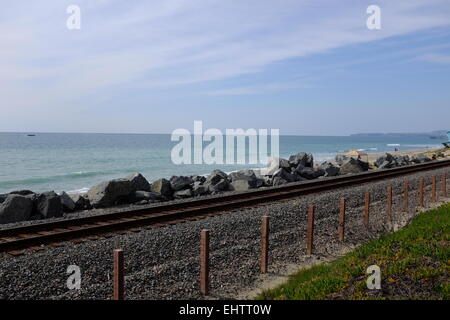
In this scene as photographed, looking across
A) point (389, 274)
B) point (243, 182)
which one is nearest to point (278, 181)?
point (243, 182)

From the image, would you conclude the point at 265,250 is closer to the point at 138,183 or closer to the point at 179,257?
the point at 179,257

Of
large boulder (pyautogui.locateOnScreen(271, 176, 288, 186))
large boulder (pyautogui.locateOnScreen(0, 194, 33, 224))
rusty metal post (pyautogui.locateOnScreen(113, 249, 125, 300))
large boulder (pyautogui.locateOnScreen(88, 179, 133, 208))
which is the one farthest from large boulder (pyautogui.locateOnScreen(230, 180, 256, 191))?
rusty metal post (pyautogui.locateOnScreen(113, 249, 125, 300))

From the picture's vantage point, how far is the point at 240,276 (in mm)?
7777

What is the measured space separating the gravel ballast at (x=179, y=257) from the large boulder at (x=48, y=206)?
5288 millimetres

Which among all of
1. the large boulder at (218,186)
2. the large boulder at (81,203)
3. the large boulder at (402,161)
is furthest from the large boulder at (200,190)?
the large boulder at (402,161)

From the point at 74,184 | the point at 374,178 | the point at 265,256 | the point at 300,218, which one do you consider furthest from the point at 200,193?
the point at 74,184

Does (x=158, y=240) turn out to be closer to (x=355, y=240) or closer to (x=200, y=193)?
(x=355, y=240)

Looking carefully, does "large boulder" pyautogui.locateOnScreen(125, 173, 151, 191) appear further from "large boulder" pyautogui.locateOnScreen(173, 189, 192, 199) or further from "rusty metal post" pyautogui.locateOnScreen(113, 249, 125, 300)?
"rusty metal post" pyautogui.locateOnScreen(113, 249, 125, 300)

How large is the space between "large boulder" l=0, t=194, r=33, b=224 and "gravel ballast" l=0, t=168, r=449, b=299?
5227 mm

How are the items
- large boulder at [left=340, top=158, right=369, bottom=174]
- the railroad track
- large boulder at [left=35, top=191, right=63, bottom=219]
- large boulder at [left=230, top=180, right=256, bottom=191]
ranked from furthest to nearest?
large boulder at [left=340, top=158, right=369, bottom=174]
large boulder at [left=230, top=180, right=256, bottom=191]
large boulder at [left=35, top=191, right=63, bottom=219]
the railroad track

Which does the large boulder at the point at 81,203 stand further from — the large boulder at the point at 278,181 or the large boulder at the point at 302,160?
the large boulder at the point at 302,160

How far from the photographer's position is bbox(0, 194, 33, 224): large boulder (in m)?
13.7
